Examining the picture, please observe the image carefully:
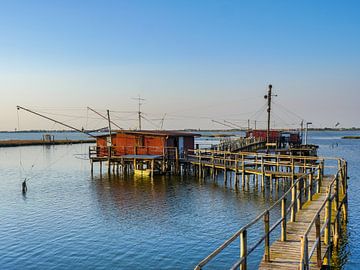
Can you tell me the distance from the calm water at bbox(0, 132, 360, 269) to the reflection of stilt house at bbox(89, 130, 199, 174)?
4.68m

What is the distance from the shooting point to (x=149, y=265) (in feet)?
50.5

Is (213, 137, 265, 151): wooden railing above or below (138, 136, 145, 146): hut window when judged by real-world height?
below

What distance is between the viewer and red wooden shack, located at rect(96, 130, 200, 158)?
42031 mm

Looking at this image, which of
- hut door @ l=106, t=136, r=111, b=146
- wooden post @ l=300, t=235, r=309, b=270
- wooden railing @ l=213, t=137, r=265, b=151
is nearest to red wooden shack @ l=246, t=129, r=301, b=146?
wooden railing @ l=213, t=137, r=265, b=151

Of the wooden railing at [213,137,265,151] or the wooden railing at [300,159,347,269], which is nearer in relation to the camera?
the wooden railing at [300,159,347,269]

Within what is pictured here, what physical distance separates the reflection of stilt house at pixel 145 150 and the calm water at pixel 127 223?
4.68 metres

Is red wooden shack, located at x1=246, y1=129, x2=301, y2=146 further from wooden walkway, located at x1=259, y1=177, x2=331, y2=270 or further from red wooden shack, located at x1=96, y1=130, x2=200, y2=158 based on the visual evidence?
wooden walkway, located at x1=259, y1=177, x2=331, y2=270

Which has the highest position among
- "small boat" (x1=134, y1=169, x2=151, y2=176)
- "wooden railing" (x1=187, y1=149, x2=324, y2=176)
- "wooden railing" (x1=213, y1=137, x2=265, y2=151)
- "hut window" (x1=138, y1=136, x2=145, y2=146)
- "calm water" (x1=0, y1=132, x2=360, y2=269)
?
"hut window" (x1=138, y1=136, x2=145, y2=146)

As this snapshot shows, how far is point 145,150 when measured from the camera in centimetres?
4300

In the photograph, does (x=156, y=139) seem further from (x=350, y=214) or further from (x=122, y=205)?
(x=350, y=214)

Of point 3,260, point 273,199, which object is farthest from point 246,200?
point 3,260

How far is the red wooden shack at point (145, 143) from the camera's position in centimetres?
4203

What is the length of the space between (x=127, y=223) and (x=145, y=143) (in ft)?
72.6

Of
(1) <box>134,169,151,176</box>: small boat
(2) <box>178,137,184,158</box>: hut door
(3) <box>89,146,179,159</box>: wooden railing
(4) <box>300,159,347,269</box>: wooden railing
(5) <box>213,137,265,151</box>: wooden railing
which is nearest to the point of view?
(4) <box>300,159,347,269</box>: wooden railing
